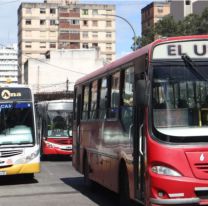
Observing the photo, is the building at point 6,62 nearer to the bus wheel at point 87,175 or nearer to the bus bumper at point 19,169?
the bus bumper at point 19,169

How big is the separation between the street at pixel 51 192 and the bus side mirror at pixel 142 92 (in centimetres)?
398

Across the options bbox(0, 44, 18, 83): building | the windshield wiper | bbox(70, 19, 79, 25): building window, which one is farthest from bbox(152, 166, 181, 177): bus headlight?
bbox(70, 19, 79, 25): building window

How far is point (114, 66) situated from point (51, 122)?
654 inches

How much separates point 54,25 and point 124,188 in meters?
143

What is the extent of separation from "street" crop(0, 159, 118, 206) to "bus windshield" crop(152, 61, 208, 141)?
3.91 meters

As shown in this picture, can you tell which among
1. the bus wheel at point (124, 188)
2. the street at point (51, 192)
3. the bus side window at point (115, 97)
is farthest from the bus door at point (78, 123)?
the bus wheel at point (124, 188)

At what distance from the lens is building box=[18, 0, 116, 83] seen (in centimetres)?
14698

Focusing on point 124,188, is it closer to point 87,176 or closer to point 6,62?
point 87,176

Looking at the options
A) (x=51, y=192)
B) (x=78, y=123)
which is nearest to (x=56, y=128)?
(x=78, y=123)

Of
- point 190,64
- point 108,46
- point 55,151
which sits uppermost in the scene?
point 108,46

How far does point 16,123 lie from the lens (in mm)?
16922

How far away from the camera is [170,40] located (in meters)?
8.80

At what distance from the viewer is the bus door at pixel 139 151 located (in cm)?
889

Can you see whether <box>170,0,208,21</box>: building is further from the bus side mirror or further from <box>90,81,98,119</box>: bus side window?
the bus side mirror
